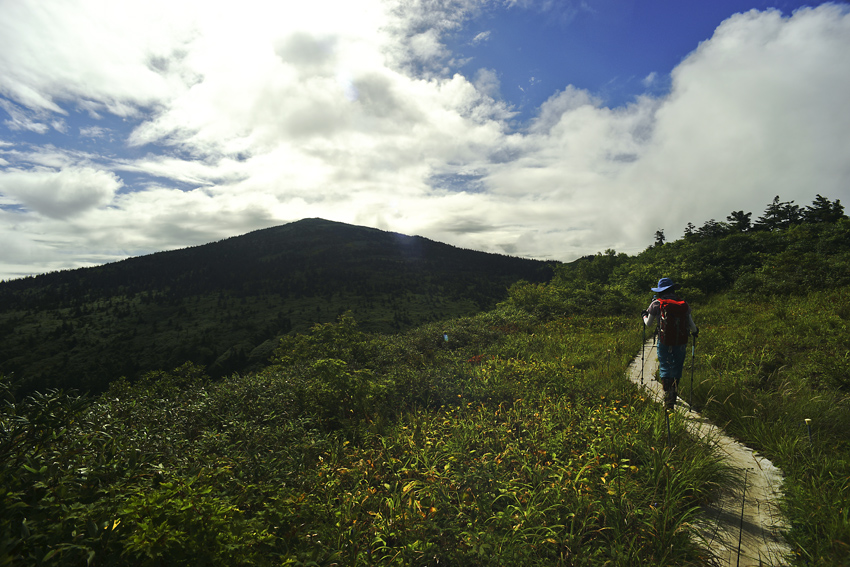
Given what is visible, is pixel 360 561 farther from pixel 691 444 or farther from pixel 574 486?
pixel 691 444

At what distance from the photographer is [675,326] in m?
5.41

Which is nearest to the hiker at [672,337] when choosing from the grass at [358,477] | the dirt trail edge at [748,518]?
the grass at [358,477]

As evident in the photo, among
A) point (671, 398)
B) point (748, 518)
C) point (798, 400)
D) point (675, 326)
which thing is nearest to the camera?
point (748, 518)

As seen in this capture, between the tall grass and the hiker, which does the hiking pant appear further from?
the tall grass

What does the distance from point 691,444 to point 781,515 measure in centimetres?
93

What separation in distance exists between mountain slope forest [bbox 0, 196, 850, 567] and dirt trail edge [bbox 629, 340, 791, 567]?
0.13 metres

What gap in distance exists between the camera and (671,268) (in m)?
19.2

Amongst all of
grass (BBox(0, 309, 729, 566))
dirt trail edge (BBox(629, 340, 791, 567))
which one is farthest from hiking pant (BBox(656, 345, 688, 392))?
dirt trail edge (BBox(629, 340, 791, 567))

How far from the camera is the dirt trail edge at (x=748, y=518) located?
2.73 meters

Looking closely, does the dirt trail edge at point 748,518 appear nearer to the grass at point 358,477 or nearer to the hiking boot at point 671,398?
the grass at point 358,477

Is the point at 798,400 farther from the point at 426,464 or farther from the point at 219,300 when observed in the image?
the point at 219,300

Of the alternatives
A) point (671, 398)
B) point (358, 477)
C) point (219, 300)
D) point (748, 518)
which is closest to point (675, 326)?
point (671, 398)

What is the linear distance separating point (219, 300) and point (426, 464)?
8839 cm

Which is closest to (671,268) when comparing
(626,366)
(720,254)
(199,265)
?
(720,254)
